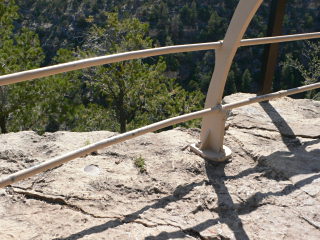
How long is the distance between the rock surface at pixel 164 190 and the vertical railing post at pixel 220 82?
0.26 feet

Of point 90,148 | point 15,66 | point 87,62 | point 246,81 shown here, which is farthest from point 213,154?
point 246,81

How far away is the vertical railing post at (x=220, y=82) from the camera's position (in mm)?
2281

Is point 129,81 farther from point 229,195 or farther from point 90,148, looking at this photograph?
point 90,148

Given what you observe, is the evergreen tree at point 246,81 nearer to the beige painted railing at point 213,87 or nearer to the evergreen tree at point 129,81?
the evergreen tree at point 129,81

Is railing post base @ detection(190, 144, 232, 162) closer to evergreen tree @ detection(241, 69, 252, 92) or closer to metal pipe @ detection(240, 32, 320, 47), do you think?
metal pipe @ detection(240, 32, 320, 47)

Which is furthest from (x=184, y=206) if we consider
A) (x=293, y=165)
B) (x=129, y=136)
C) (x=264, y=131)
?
(x=264, y=131)

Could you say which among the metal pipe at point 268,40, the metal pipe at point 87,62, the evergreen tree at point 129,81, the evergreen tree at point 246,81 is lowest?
the evergreen tree at point 246,81

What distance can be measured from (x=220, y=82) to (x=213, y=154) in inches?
18.1

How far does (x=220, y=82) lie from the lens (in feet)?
7.82

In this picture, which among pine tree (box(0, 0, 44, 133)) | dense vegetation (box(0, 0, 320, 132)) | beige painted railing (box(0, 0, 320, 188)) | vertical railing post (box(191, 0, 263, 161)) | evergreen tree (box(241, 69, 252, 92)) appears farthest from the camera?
evergreen tree (box(241, 69, 252, 92))

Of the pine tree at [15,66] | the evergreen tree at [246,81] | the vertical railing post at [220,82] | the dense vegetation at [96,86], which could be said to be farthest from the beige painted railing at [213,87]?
the evergreen tree at [246,81]

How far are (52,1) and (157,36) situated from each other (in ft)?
40.3

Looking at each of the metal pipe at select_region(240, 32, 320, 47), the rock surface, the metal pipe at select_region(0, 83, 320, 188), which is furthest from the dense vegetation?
the metal pipe at select_region(0, 83, 320, 188)

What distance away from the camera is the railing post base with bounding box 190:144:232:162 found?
252 centimetres
